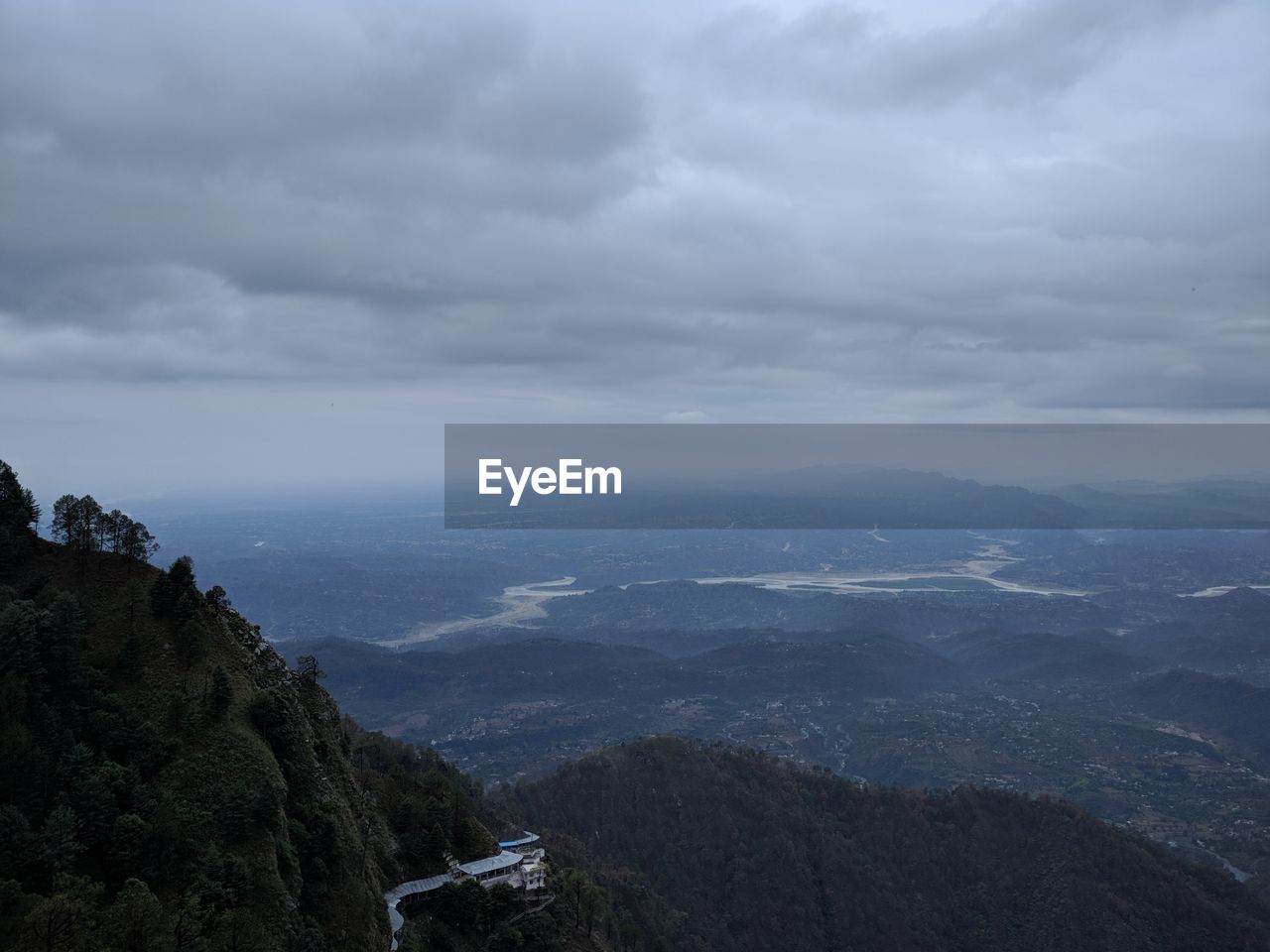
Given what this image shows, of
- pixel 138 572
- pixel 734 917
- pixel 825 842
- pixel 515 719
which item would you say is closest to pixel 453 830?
pixel 138 572

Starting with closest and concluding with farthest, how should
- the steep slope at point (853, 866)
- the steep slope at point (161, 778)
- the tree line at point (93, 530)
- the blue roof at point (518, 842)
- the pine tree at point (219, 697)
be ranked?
1. the steep slope at point (161, 778)
2. the pine tree at point (219, 697)
3. the tree line at point (93, 530)
4. the blue roof at point (518, 842)
5. the steep slope at point (853, 866)

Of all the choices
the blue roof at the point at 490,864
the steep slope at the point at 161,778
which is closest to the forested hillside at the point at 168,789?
the steep slope at the point at 161,778

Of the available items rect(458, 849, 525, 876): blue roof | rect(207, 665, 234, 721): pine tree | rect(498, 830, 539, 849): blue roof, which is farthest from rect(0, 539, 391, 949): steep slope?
rect(498, 830, 539, 849): blue roof

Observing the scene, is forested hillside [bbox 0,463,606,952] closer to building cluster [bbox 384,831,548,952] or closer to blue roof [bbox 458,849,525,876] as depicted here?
building cluster [bbox 384,831,548,952]

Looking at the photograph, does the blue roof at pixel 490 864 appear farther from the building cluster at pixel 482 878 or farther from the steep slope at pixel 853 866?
the steep slope at pixel 853 866

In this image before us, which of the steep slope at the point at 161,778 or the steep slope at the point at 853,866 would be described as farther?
the steep slope at the point at 853,866

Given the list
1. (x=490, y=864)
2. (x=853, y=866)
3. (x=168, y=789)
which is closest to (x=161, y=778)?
(x=168, y=789)

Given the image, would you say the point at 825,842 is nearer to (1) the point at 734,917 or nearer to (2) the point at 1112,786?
(1) the point at 734,917
